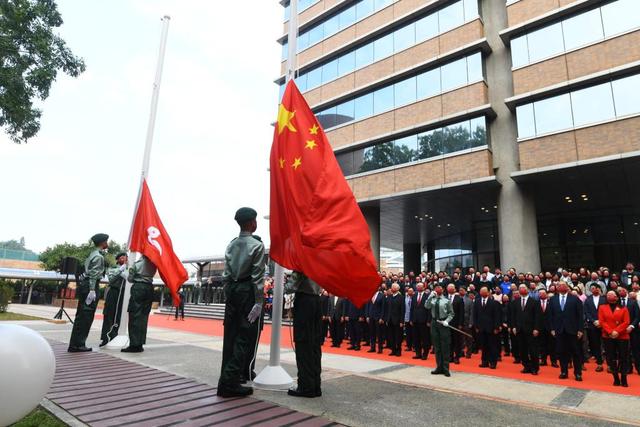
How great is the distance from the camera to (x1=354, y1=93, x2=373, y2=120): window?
23.9m

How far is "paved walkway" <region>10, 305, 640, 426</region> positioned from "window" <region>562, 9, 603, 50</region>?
51.8 ft

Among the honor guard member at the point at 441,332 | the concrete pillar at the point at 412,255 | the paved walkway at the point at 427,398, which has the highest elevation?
the concrete pillar at the point at 412,255

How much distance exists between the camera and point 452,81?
20141 millimetres

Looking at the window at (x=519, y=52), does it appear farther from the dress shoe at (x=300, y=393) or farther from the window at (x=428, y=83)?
the dress shoe at (x=300, y=393)

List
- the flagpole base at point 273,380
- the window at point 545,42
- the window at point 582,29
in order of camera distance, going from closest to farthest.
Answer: the flagpole base at point 273,380 → the window at point 582,29 → the window at point 545,42

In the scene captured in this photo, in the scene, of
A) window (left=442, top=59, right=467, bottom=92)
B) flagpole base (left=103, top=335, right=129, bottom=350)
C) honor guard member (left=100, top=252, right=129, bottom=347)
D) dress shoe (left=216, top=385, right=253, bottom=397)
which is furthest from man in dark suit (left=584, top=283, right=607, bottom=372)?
window (left=442, top=59, right=467, bottom=92)

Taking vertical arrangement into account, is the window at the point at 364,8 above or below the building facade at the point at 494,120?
above

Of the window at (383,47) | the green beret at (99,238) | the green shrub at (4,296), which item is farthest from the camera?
the window at (383,47)

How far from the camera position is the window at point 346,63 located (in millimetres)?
25719

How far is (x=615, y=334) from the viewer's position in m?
7.70

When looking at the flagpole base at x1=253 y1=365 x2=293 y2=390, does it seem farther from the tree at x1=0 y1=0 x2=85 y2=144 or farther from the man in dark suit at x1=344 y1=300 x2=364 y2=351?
the tree at x1=0 y1=0 x2=85 y2=144

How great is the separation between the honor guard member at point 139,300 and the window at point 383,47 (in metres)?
20.1

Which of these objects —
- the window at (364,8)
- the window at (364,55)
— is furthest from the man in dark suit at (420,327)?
the window at (364,8)

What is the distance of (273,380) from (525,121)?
1737 cm
